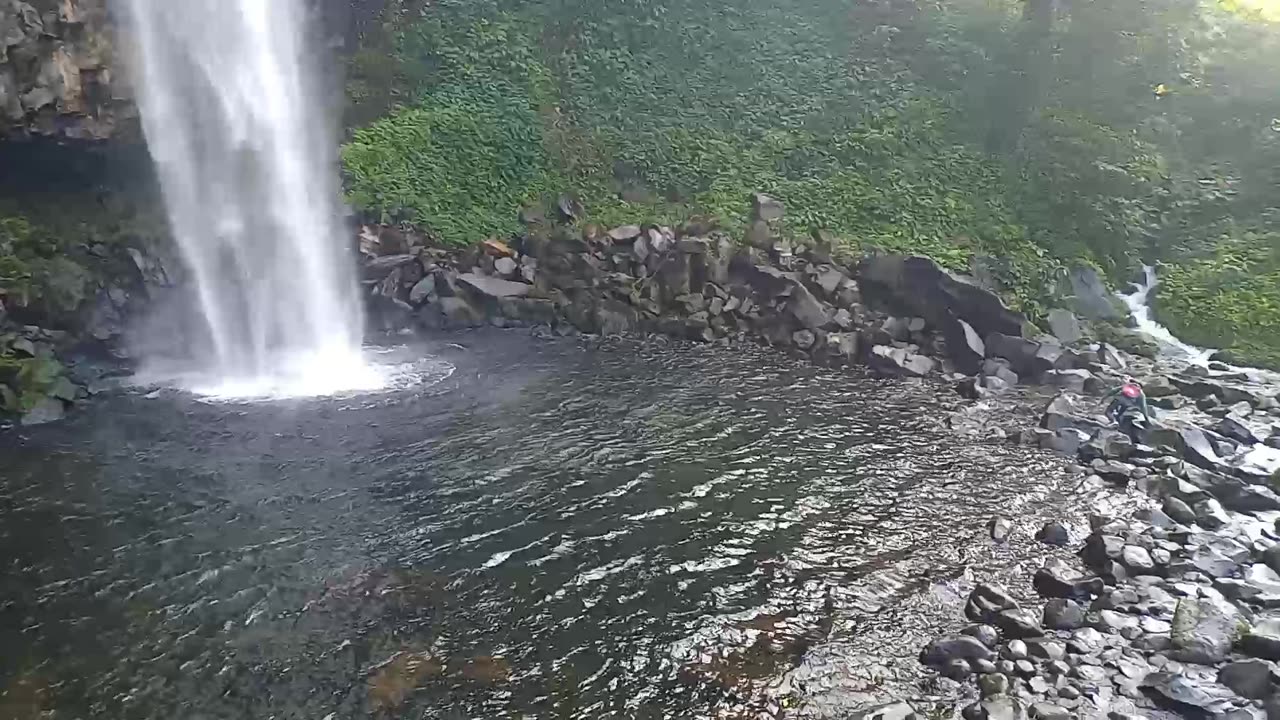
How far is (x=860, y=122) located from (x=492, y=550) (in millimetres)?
21912

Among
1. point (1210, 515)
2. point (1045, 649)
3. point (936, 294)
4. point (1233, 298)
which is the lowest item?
point (1210, 515)

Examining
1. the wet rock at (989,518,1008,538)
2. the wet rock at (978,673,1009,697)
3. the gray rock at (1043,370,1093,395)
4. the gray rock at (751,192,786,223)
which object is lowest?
the wet rock at (978,673,1009,697)

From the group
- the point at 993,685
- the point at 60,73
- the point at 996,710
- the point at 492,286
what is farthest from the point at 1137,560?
the point at 60,73

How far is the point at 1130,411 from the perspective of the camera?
52.5 feet

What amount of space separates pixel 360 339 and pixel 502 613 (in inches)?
532

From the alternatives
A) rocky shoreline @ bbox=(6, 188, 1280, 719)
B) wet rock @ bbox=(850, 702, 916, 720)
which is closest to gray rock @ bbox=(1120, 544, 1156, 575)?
rocky shoreline @ bbox=(6, 188, 1280, 719)

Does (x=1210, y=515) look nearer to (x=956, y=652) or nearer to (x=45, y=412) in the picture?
(x=956, y=652)

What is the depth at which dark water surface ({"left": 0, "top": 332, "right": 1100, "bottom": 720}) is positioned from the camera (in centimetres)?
854

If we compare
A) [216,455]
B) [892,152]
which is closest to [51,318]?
[216,455]

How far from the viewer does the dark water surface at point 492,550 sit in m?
8.54

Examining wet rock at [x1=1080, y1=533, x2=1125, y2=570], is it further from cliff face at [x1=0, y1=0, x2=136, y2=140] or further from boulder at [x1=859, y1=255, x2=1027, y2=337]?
cliff face at [x1=0, y1=0, x2=136, y2=140]

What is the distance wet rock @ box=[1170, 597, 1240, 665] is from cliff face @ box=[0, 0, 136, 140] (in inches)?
875

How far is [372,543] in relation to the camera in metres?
11.4

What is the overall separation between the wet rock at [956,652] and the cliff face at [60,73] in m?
20.2
